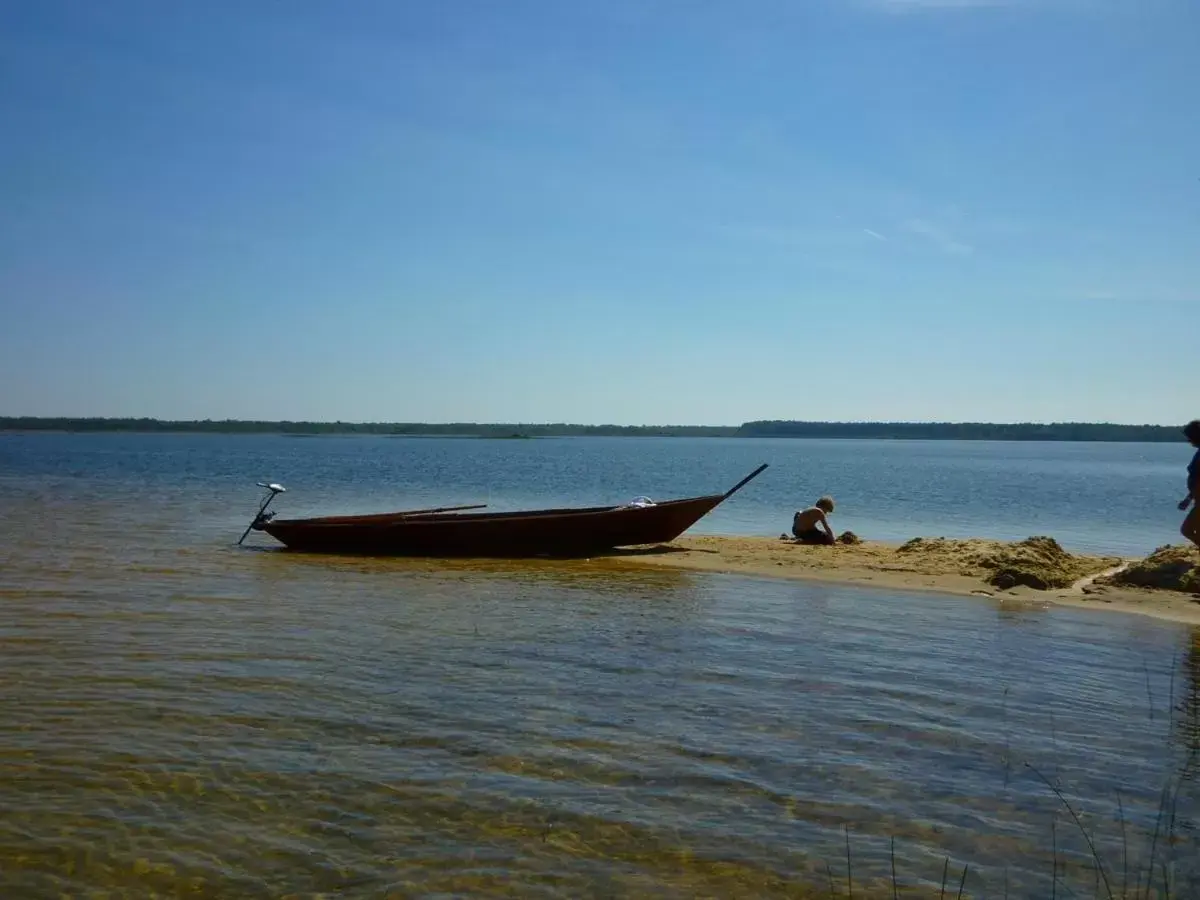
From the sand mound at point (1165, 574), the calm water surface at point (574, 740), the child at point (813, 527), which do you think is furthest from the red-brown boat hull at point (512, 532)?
the sand mound at point (1165, 574)

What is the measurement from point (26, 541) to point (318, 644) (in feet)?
42.2

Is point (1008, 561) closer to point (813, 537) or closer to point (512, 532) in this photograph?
point (813, 537)

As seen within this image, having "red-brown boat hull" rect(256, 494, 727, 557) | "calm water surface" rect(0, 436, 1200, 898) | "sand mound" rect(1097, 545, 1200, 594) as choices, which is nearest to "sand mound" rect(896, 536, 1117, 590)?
"sand mound" rect(1097, 545, 1200, 594)

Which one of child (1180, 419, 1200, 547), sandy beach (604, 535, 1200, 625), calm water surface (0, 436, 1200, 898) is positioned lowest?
calm water surface (0, 436, 1200, 898)

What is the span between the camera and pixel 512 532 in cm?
1808

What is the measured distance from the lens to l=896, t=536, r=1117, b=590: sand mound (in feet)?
47.4

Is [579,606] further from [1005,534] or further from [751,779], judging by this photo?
[1005,534]

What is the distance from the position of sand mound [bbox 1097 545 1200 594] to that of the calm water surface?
241cm

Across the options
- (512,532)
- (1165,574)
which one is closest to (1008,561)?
(1165,574)

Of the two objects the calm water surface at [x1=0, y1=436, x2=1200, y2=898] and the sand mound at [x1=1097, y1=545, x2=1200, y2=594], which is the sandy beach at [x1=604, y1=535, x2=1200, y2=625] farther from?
the calm water surface at [x1=0, y1=436, x2=1200, y2=898]

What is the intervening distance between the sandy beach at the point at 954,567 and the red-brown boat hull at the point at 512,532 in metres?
0.58

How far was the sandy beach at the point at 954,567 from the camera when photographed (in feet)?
43.9

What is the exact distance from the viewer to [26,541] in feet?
64.5

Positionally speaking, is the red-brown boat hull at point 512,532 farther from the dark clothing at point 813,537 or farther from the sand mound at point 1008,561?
the sand mound at point 1008,561
